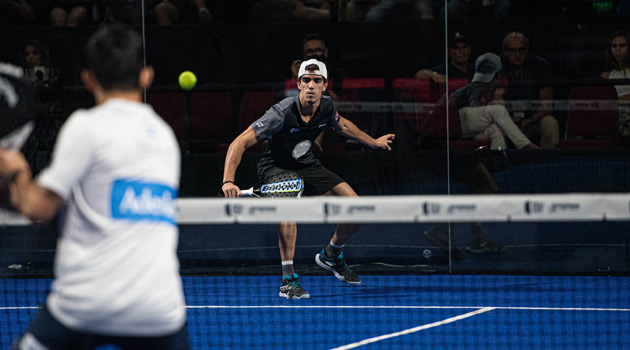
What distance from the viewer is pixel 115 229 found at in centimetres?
251

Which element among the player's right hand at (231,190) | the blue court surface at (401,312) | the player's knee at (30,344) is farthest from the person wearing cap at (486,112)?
the player's knee at (30,344)

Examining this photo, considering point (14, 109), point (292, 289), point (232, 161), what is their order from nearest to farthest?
point (14, 109) → point (232, 161) → point (292, 289)

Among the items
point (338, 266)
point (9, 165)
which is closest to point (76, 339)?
point (9, 165)

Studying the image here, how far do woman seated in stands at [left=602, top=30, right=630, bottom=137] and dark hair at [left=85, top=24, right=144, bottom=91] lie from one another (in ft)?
22.5

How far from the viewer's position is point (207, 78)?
347 inches

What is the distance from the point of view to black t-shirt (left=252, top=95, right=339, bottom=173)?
7.32m

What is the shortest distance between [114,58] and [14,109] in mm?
484

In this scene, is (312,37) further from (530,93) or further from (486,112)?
(530,93)

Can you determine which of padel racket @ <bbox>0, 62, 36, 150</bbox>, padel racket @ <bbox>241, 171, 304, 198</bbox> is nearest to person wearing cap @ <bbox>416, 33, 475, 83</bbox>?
padel racket @ <bbox>241, 171, 304, 198</bbox>

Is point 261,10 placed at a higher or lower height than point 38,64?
higher

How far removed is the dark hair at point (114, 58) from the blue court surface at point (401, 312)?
3.31m

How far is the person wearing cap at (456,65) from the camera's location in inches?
339

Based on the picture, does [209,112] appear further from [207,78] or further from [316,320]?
[316,320]

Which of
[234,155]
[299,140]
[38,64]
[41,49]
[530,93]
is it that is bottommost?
[234,155]
